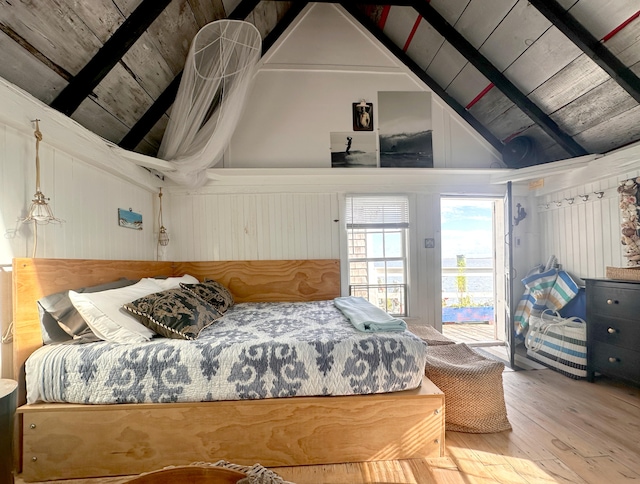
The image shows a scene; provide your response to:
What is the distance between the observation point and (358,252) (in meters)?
3.32

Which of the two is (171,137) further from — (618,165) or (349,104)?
(618,165)

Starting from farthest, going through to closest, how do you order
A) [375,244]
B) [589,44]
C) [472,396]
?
[375,244], [589,44], [472,396]

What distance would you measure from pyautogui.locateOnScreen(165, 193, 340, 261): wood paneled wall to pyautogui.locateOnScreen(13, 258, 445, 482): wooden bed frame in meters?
1.54

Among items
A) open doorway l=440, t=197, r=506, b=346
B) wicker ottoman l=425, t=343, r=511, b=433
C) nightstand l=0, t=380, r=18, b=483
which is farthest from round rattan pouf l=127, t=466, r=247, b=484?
open doorway l=440, t=197, r=506, b=346

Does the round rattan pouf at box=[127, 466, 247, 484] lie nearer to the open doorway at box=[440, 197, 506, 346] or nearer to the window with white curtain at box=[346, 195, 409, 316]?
the window with white curtain at box=[346, 195, 409, 316]

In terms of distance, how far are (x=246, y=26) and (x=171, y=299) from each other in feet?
6.37

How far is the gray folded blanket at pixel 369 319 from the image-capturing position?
5.60 feet

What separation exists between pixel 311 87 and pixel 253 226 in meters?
1.58

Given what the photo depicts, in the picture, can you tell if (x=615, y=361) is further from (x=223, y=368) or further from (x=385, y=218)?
(x=223, y=368)

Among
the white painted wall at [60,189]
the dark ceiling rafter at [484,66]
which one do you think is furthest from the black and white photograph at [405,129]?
the white painted wall at [60,189]

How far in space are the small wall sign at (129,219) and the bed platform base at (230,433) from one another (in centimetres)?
143

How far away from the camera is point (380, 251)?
3346 millimetres

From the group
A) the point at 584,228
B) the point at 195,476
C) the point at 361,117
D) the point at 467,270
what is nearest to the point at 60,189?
the point at 195,476

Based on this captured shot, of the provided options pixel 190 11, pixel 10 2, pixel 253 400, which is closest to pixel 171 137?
pixel 190 11
